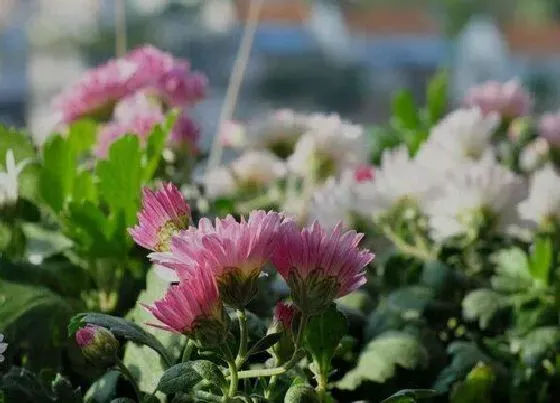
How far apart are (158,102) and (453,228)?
0.77ft

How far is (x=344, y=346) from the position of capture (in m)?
0.47

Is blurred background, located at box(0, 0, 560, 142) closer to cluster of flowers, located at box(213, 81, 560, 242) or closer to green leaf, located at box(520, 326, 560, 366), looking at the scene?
cluster of flowers, located at box(213, 81, 560, 242)

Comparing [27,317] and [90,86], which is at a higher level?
[90,86]

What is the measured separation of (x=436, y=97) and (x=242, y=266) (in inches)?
24.1

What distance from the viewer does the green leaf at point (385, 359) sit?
1.66 feet

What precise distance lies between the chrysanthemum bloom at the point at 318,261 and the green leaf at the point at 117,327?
66 mm

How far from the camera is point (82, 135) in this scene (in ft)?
2.24

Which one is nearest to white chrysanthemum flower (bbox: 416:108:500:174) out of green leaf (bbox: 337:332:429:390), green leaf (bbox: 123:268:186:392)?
green leaf (bbox: 337:332:429:390)

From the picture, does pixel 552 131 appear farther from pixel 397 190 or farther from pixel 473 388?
pixel 473 388

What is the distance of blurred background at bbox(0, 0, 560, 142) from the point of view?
3.68 metres

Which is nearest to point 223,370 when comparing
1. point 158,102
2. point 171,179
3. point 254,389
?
point 254,389

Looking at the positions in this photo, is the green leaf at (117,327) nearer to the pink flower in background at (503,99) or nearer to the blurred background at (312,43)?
the pink flower in background at (503,99)

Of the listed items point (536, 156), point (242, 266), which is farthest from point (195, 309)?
point (536, 156)

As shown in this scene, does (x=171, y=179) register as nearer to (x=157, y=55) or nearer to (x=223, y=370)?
(x=157, y=55)
